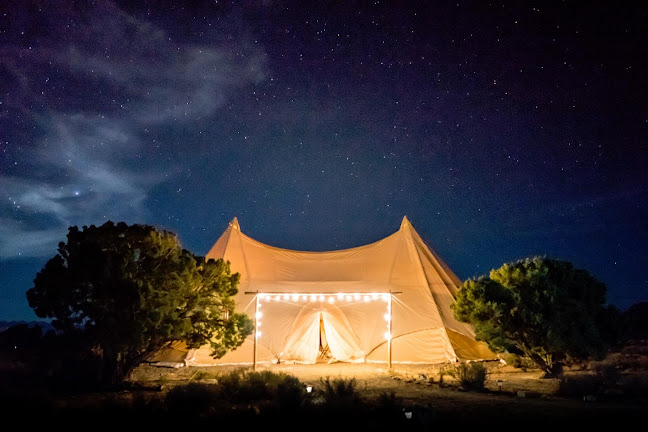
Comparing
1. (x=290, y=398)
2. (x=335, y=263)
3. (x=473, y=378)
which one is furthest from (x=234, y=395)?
(x=335, y=263)

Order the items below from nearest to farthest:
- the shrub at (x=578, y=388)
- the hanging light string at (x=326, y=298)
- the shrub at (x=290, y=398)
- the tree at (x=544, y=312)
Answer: the shrub at (x=290, y=398) < the shrub at (x=578, y=388) < the tree at (x=544, y=312) < the hanging light string at (x=326, y=298)

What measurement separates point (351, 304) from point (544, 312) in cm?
784

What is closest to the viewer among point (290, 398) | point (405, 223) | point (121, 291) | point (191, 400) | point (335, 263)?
point (290, 398)

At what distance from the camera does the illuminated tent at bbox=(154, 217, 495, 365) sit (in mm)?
19391

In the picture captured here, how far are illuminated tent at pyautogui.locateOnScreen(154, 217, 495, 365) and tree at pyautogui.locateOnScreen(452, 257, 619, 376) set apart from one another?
12.3 feet

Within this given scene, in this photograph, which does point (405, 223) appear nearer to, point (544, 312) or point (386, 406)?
point (544, 312)

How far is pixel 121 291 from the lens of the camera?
1196 centimetres

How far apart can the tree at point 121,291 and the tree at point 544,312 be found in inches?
287

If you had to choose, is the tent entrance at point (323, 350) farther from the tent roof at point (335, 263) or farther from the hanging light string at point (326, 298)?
the tent roof at point (335, 263)

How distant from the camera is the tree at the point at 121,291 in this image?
1198cm

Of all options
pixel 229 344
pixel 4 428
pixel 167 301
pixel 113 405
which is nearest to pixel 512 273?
pixel 229 344

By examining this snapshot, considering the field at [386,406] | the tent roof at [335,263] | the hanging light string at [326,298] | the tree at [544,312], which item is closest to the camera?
the field at [386,406]

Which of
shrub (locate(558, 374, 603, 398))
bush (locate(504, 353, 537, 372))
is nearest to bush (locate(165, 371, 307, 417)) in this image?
shrub (locate(558, 374, 603, 398))

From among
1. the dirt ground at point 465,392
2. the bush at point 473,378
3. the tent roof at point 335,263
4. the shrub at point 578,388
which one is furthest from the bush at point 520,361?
the tent roof at point 335,263
